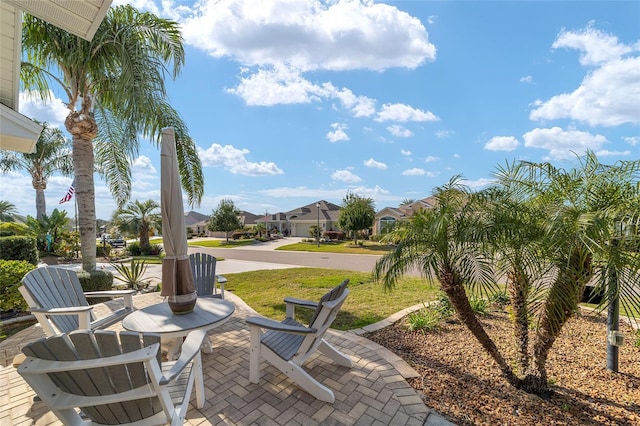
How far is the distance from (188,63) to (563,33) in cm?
926

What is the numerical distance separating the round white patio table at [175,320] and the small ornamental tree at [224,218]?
105 feet

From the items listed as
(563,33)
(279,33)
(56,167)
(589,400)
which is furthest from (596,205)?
(56,167)

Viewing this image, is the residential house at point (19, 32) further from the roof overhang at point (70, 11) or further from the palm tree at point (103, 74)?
the palm tree at point (103, 74)

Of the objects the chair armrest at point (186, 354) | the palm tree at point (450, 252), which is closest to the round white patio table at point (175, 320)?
the chair armrest at point (186, 354)

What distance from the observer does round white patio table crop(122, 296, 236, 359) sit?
9.37ft

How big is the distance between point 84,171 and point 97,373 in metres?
6.90

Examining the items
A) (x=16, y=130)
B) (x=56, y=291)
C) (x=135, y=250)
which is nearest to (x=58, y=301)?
(x=56, y=291)

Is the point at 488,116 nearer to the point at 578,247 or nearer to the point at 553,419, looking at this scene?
the point at 578,247

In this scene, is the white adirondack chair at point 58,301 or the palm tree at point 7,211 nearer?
the white adirondack chair at point 58,301

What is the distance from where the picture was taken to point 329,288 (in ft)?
27.2

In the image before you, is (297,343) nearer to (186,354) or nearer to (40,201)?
(186,354)

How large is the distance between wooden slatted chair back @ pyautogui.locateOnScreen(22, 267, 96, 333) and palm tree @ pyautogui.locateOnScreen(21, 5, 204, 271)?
3.63 m

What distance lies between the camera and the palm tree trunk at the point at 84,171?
6.48m

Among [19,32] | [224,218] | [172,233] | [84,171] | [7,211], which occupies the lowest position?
[172,233]
